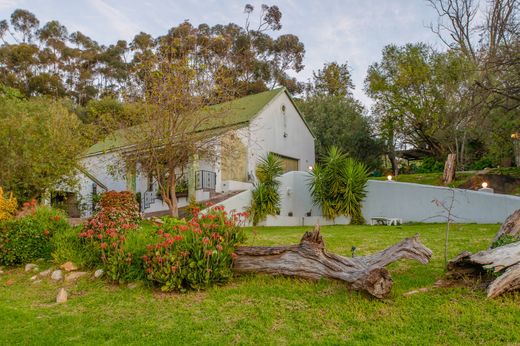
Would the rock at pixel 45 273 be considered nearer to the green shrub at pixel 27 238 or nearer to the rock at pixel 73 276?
the rock at pixel 73 276

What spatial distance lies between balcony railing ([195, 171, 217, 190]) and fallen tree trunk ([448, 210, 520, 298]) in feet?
46.3

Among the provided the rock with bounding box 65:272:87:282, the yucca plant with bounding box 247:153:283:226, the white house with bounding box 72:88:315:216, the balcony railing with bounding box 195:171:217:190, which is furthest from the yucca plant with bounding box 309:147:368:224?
the rock with bounding box 65:272:87:282

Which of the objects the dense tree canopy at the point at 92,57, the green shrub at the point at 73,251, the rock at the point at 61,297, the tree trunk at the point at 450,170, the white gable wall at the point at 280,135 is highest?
the dense tree canopy at the point at 92,57

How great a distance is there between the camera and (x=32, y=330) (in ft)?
14.8

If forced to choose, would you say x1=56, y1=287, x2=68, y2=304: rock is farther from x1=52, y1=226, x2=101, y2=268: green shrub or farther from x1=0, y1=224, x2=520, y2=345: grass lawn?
x1=52, y1=226, x2=101, y2=268: green shrub

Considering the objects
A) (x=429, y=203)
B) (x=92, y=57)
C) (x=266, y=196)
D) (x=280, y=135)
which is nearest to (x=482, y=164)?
(x=429, y=203)

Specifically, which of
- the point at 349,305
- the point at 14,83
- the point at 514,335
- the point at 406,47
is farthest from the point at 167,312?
the point at 14,83

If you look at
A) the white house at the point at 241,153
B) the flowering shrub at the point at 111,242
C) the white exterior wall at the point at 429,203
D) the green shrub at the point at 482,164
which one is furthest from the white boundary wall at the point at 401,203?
the green shrub at the point at 482,164

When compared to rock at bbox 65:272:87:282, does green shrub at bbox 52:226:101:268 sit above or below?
above

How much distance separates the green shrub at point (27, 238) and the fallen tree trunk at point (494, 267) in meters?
7.42

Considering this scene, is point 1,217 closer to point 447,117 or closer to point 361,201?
point 361,201

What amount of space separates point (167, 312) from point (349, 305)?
7.34 feet

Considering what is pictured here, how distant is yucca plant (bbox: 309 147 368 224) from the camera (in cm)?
1489

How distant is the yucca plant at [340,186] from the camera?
1489cm
